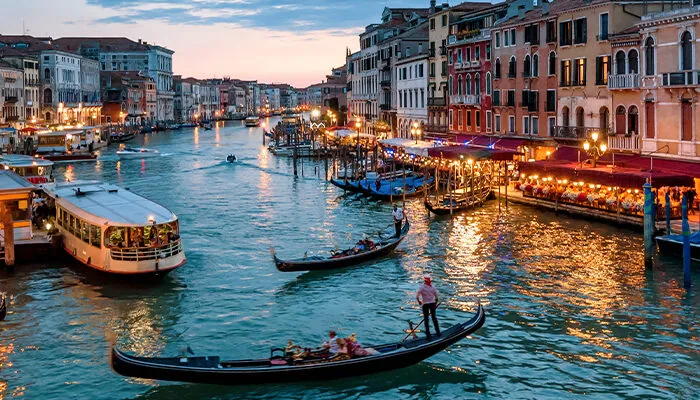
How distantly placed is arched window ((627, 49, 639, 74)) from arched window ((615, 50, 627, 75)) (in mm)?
257

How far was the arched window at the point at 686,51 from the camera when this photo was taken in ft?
75.7

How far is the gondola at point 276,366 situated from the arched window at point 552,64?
69.9ft

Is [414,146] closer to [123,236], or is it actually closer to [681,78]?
[681,78]

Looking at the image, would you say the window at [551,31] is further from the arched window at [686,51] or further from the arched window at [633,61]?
the arched window at [686,51]

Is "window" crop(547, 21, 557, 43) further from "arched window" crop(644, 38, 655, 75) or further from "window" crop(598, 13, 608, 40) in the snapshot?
"arched window" crop(644, 38, 655, 75)

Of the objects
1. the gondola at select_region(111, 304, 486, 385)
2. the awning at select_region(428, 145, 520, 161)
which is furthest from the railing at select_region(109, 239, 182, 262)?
the awning at select_region(428, 145, 520, 161)

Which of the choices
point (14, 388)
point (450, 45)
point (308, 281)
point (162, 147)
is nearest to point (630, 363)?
point (308, 281)

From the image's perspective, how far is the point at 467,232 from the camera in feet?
77.9

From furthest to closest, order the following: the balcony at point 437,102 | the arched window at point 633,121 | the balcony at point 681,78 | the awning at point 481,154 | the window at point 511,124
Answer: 1. the balcony at point 437,102
2. the window at point 511,124
3. the awning at point 481,154
4. the arched window at point 633,121
5. the balcony at point 681,78

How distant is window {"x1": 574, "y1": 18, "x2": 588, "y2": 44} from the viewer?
94.7ft

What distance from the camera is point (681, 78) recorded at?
23.2 meters

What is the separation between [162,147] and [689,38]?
55.0 m

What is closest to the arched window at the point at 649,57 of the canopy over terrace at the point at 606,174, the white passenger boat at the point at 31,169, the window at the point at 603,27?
the window at the point at 603,27

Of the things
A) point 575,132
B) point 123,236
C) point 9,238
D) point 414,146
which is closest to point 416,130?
point 414,146
